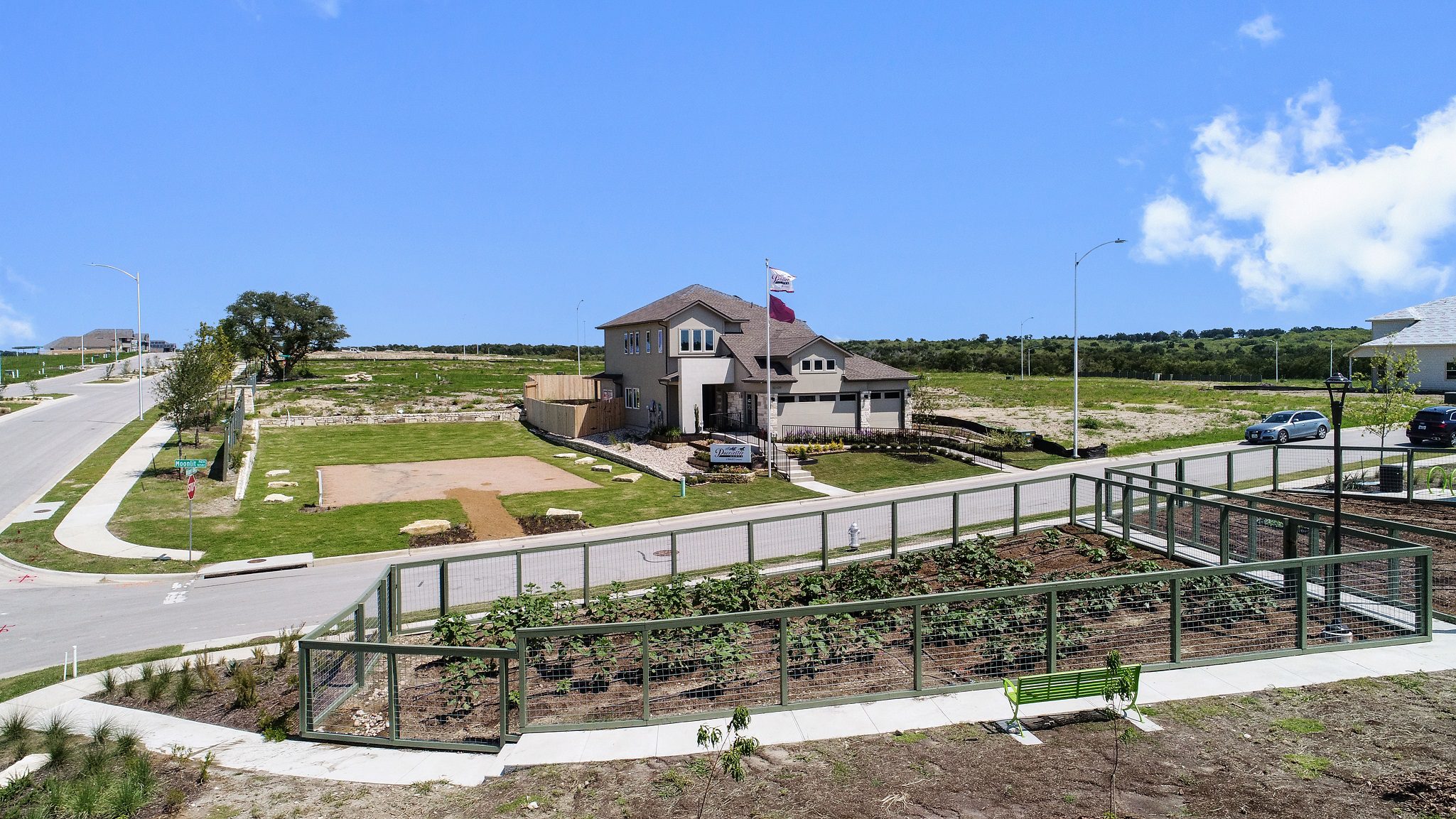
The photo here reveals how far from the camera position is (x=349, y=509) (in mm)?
30328

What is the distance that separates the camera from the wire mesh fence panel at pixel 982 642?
10664 mm

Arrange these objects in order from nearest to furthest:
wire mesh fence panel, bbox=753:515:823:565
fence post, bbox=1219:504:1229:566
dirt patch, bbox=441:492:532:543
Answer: fence post, bbox=1219:504:1229:566 < wire mesh fence panel, bbox=753:515:823:565 < dirt patch, bbox=441:492:532:543

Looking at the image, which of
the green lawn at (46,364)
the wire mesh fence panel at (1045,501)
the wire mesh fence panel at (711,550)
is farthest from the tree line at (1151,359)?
the green lawn at (46,364)

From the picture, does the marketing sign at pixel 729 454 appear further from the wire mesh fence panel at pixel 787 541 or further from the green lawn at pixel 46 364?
the green lawn at pixel 46 364

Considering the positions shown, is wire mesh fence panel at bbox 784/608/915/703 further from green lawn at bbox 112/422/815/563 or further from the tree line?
the tree line

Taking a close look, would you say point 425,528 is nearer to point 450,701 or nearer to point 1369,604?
point 450,701

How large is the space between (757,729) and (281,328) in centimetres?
9422

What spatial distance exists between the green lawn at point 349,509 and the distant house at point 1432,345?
2105 inches

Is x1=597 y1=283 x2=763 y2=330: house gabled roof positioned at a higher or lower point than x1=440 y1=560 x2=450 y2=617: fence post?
higher

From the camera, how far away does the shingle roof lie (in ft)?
206

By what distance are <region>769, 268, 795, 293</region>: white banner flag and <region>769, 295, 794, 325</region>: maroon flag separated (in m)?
0.82

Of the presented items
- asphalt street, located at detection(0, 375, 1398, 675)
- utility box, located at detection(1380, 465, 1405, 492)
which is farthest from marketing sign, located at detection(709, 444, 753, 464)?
utility box, located at detection(1380, 465, 1405, 492)

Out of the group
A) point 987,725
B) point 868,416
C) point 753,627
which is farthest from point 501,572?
point 868,416

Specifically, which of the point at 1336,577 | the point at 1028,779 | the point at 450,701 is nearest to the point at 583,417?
the point at 450,701
